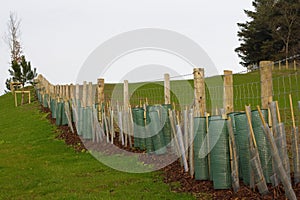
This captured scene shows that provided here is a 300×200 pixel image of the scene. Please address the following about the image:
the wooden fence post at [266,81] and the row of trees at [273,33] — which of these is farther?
the row of trees at [273,33]

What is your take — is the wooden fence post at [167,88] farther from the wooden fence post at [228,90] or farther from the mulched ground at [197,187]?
the wooden fence post at [228,90]

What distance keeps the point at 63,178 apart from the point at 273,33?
40.3 metres

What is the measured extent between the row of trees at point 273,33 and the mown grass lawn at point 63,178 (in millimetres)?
35450

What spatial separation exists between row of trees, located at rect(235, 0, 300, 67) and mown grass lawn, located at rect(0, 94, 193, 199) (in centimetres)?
3545

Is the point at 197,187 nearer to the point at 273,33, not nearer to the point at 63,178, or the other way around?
the point at 63,178

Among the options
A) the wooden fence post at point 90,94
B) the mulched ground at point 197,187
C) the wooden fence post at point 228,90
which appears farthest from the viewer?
the wooden fence post at point 90,94

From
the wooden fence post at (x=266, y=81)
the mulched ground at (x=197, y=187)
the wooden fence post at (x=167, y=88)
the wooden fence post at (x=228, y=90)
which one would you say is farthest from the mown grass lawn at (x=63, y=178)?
the wooden fence post at (x=167, y=88)

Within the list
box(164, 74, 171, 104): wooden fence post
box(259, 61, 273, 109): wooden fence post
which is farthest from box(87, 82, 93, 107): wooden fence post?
box(259, 61, 273, 109): wooden fence post

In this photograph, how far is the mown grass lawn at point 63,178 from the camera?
6.58m

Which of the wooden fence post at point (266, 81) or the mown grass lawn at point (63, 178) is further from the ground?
the wooden fence post at point (266, 81)

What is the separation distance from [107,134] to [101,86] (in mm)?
2314

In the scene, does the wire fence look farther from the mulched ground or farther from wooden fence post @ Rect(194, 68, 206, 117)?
the mulched ground

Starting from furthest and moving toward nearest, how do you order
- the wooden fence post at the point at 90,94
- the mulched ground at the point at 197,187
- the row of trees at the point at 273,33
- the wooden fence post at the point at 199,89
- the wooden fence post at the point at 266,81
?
the row of trees at the point at 273,33
the wooden fence post at the point at 90,94
the wooden fence post at the point at 199,89
the wooden fence post at the point at 266,81
the mulched ground at the point at 197,187

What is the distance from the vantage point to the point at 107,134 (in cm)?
1147
